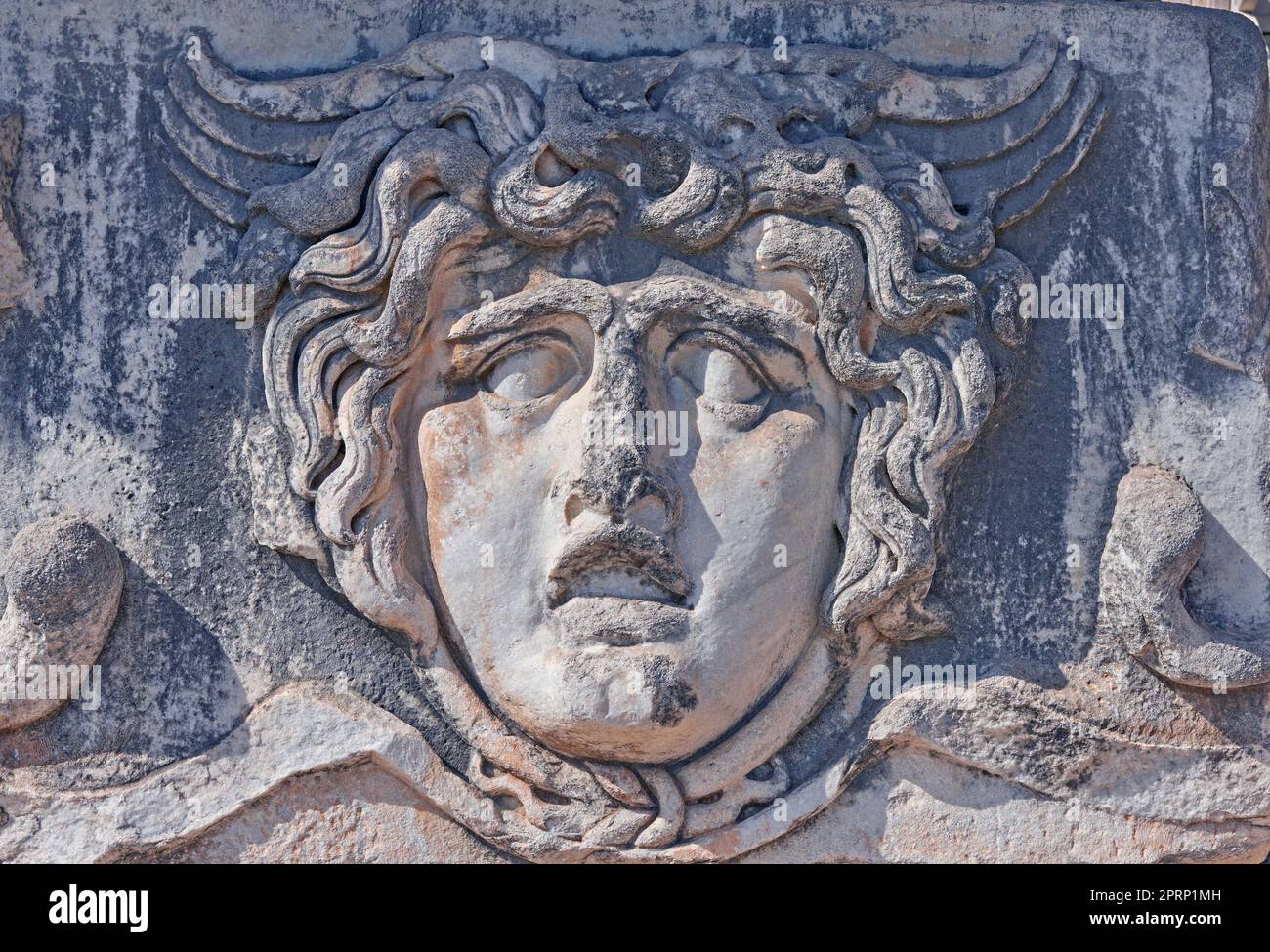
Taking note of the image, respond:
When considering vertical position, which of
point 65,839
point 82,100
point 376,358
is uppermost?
point 82,100

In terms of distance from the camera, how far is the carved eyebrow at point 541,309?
382 centimetres

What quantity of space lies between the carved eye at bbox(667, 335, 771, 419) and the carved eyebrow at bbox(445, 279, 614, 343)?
0.73 feet

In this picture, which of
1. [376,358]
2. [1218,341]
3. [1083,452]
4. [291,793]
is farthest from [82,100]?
[1218,341]

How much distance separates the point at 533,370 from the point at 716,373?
0.46 metres

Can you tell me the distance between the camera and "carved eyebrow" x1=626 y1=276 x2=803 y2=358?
3812 mm

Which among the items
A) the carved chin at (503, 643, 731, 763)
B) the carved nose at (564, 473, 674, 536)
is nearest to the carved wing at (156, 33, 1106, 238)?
the carved nose at (564, 473, 674, 536)

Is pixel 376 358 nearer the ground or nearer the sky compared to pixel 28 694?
nearer the sky

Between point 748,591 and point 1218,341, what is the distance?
4.68 ft

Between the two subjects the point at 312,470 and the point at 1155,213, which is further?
the point at 1155,213

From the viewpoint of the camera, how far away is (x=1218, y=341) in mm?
4047

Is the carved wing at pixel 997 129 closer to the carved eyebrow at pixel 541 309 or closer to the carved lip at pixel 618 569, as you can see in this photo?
the carved eyebrow at pixel 541 309

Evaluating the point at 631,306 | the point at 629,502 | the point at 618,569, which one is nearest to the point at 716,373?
the point at 631,306

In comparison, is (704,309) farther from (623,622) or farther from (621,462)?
(623,622)

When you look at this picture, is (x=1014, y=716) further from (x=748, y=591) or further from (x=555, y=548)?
(x=555, y=548)
